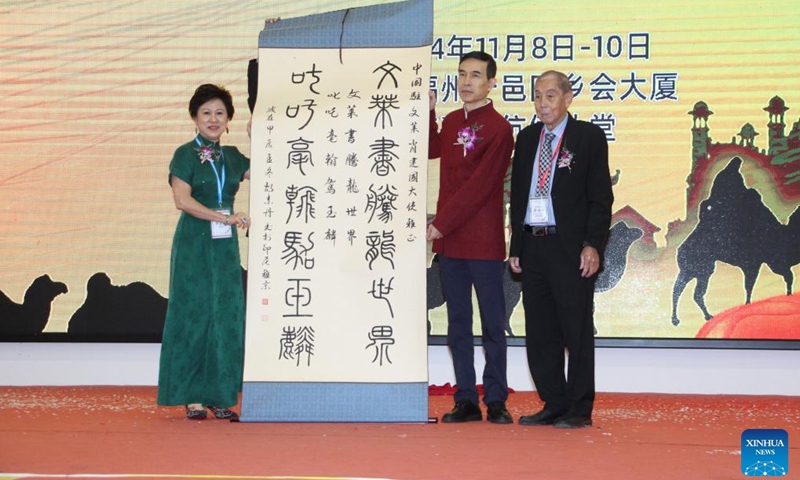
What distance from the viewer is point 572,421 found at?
4250 millimetres

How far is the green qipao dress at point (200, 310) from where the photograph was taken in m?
4.45

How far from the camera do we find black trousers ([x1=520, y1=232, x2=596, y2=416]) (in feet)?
14.1

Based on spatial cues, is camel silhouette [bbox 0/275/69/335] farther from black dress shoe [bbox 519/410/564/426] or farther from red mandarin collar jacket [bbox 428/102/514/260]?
black dress shoe [bbox 519/410/564/426]

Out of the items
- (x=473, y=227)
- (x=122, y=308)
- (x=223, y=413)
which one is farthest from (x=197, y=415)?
(x=122, y=308)

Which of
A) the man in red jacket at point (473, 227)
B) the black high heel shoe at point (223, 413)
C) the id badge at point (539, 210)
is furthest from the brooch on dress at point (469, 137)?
the black high heel shoe at point (223, 413)

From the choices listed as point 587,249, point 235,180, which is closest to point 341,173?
point 235,180

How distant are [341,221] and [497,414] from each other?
0.97m

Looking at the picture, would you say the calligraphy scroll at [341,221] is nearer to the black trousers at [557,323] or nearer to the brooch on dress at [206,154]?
the brooch on dress at [206,154]

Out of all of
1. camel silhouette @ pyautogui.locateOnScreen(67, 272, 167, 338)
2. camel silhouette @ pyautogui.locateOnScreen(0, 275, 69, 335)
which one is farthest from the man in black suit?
camel silhouette @ pyautogui.locateOnScreen(0, 275, 69, 335)

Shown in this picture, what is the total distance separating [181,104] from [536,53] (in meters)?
1.81

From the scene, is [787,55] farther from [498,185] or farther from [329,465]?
[329,465]

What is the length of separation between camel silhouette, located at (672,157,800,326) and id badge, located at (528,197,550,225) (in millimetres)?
1461

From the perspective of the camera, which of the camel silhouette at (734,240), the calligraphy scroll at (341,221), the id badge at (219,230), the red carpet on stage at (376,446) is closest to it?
the red carpet on stage at (376,446)

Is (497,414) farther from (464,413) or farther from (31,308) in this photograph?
(31,308)
